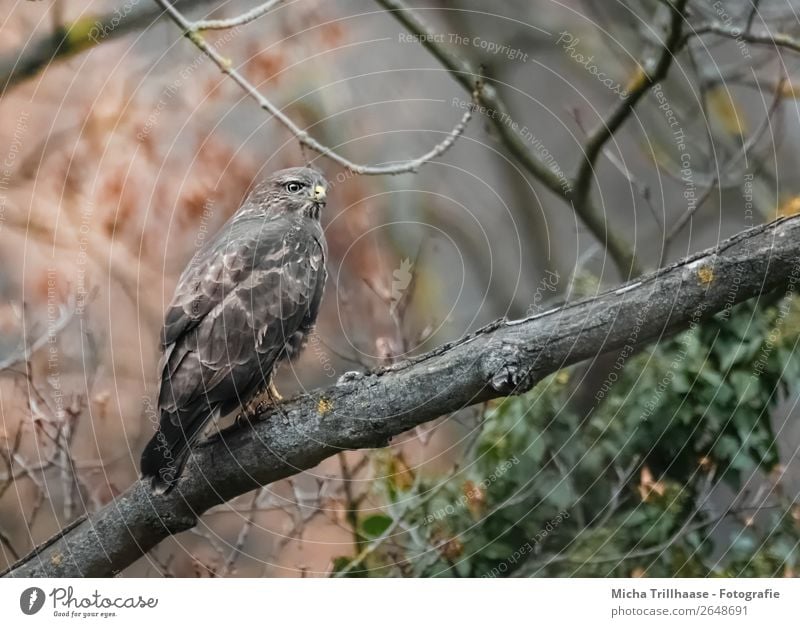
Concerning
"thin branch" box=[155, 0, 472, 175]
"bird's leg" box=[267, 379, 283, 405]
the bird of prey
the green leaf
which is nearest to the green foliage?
the green leaf

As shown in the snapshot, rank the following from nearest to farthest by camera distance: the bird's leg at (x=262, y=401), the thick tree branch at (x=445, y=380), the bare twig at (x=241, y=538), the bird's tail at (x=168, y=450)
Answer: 1. the thick tree branch at (x=445, y=380)
2. the bird's tail at (x=168, y=450)
3. the bird's leg at (x=262, y=401)
4. the bare twig at (x=241, y=538)

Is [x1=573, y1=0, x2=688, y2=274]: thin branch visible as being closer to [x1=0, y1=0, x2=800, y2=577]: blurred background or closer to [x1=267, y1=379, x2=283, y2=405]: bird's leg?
[x1=0, y1=0, x2=800, y2=577]: blurred background

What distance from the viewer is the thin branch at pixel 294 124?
1.94 m

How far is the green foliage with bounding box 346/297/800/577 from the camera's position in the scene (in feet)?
6.63

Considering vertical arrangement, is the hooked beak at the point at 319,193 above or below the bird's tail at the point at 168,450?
above

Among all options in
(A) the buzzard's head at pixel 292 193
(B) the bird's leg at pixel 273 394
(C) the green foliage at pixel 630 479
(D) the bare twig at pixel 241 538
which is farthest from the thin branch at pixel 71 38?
(C) the green foliage at pixel 630 479

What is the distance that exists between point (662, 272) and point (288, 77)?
3.03 ft

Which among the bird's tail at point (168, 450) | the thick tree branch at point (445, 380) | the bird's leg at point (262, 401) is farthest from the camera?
the bird's leg at point (262, 401)

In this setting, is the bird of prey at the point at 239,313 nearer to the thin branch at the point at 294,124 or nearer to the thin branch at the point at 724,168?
the thin branch at the point at 294,124

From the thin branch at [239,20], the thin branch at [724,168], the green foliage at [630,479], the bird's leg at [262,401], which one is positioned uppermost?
the thin branch at [239,20]

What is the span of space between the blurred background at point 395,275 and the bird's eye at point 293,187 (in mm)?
63

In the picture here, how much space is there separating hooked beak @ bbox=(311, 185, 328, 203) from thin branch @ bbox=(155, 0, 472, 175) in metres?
0.07

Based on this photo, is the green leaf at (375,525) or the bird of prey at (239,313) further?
the green leaf at (375,525)
